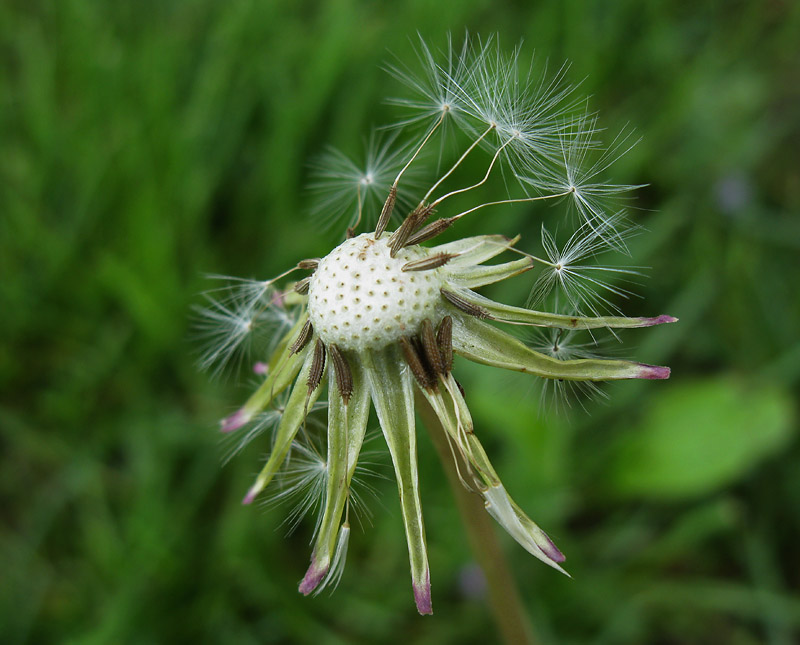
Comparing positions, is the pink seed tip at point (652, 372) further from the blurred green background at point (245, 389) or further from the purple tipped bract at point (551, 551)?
the blurred green background at point (245, 389)

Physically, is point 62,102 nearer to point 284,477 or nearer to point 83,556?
point 83,556

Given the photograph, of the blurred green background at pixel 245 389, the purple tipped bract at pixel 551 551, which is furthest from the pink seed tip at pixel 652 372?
the blurred green background at pixel 245 389

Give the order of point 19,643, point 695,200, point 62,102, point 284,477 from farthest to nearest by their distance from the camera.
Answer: point 62,102
point 695,200
point 19,643
point 284,477

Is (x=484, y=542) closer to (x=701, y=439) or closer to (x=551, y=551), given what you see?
(x=551, y=551)

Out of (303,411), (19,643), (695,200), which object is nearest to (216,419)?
(19,643)

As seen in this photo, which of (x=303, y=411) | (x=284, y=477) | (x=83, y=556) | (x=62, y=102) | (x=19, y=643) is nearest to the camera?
(x=303, y=411)

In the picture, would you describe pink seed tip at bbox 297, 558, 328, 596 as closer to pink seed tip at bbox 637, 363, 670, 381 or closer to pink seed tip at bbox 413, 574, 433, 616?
pink seed tip at bbox 413, 574, 433, 616

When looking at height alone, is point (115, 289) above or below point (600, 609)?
above
